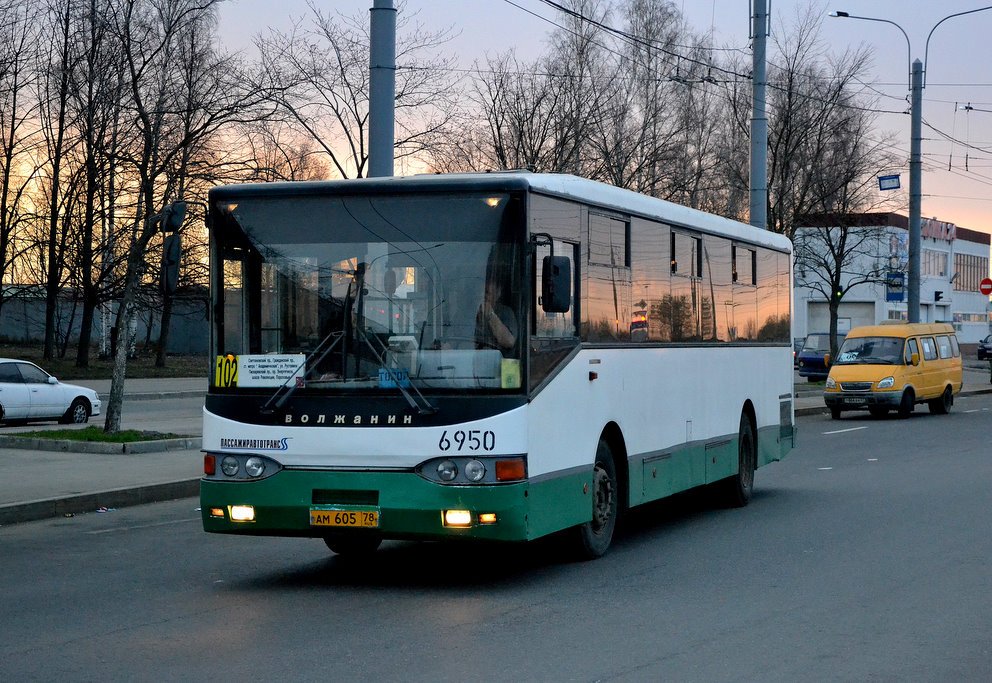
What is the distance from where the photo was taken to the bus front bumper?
9.05 metres

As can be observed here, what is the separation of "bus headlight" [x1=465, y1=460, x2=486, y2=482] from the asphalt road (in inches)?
31.0

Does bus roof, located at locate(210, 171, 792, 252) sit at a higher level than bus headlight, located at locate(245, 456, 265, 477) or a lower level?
higher

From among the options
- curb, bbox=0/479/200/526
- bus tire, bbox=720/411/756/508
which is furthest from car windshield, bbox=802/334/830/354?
curb, bbox=0/479/200/526

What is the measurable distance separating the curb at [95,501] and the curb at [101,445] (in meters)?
3.69

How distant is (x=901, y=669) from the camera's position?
6926 millimetres

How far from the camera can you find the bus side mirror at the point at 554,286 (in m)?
9.12

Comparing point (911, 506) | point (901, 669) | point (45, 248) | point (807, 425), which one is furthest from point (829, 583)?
point (45, 248)

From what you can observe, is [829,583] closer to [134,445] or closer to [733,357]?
[733,357]

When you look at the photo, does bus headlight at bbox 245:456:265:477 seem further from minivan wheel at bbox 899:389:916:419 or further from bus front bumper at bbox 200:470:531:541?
minivan wheel at bbox 899:389:916:419

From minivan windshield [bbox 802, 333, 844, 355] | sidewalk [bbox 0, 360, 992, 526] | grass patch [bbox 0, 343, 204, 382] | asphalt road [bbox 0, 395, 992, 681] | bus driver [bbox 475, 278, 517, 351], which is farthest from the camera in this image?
minivan windshield [bbox 802, 333, 844, 355]

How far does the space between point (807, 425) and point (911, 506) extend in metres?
15.7

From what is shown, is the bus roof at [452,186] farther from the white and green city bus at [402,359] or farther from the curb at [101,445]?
the curb at [101,445]

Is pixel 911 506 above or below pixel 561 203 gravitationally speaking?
below

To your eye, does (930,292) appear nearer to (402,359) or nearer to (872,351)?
(872,351)
